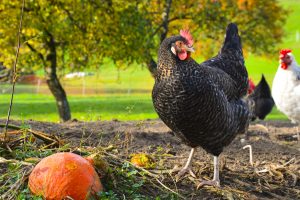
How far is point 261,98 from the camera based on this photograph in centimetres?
1260

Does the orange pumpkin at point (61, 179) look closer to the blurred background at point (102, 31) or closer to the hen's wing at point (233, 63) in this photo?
the hen's wing at point (233, 63)

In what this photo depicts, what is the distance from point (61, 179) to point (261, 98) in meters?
9.25

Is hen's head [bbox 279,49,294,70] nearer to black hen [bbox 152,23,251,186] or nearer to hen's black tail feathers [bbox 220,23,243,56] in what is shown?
hen's black tail feathers [bbox 220,23,243,56]

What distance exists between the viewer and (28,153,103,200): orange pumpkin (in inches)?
151

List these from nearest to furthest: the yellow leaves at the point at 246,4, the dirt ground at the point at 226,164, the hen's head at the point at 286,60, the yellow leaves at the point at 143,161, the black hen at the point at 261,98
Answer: the dirt ground at the point at 226,164 → the yellow leaves at the point at 143,161 → the hen's head at the point at 286,60 → the black hen at the point at 261,98 → the yellow leaves at the point at 246,4

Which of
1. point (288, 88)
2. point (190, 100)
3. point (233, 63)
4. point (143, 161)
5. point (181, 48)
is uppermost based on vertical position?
point (181, 48)

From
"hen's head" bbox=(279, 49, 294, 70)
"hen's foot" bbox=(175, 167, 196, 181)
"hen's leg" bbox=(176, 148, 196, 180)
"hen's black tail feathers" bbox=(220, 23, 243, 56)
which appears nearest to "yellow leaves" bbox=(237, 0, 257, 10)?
"hen's head" bbox=(279, 49, 294, 70)

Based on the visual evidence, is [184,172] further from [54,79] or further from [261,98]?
[54,79]

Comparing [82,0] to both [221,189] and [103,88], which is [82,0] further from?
[103,88]

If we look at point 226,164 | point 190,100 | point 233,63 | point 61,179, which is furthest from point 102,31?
point 61,179

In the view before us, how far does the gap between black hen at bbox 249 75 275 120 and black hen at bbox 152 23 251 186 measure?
288 inches

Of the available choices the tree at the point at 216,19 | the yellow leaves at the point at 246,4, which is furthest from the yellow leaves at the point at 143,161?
the yellow leaves at the point at 246,4

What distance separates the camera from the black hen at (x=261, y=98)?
12.5 m

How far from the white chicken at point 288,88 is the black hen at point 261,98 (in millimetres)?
2593
